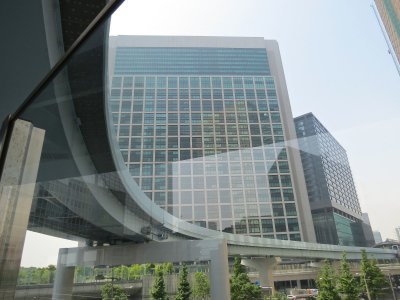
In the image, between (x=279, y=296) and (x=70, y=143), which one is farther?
(x=279, y=296)

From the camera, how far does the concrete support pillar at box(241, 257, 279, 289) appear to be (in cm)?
308

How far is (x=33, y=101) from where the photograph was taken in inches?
41.8

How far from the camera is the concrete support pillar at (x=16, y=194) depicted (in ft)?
3.29

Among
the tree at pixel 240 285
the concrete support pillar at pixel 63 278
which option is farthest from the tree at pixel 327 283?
the concrete support pillar at pixel 63 278

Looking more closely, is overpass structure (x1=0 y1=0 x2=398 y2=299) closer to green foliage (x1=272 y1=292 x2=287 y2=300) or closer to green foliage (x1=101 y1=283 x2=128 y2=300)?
green foliage (x1=101 y1=283 x2=128 y2=300)

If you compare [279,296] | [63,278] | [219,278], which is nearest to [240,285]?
[219,278]

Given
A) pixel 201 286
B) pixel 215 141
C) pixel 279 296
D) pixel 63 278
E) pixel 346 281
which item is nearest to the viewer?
pixel 63 278

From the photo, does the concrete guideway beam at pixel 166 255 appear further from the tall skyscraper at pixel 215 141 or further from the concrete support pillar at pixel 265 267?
the concrete support pillar at pixel 265 267

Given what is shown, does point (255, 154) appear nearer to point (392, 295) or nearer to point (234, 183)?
point (234, 183)

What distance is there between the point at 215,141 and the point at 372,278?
3133 millimetres

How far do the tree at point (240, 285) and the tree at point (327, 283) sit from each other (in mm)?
919

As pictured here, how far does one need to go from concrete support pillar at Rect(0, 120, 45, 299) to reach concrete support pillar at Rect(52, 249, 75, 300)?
1.29 feet

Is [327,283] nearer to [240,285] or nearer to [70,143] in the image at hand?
[240,285]

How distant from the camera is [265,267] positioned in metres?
3.38
